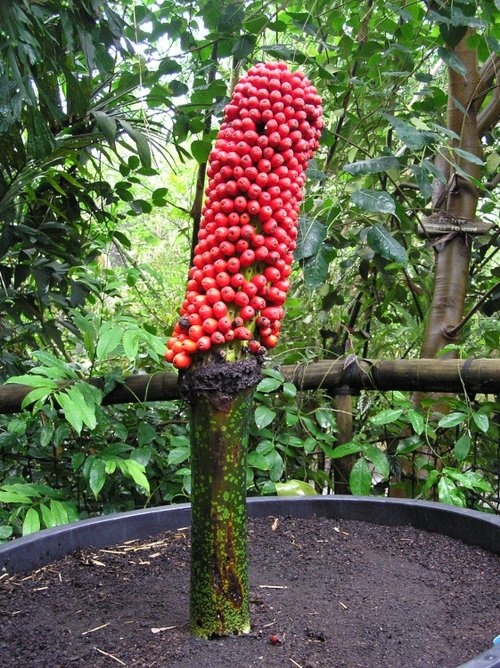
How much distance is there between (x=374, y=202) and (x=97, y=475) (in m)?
0.77

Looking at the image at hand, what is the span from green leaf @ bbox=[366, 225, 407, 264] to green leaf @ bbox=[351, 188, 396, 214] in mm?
83

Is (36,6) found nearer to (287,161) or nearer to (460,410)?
(287,161)

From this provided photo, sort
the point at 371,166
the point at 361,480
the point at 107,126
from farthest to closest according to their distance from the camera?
the point at 107,126 < the point at 361,480 < the point at 371,166

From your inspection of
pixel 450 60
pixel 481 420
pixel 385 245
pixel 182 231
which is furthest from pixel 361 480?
pixel 182 231

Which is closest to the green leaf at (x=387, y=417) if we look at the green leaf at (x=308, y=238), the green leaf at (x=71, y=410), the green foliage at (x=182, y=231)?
the green foliage at (x=182, y=231)

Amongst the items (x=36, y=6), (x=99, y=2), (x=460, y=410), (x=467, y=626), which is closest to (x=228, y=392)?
(x=467, y=626)

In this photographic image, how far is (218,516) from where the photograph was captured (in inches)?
31.5

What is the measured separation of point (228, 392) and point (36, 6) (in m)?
1.23

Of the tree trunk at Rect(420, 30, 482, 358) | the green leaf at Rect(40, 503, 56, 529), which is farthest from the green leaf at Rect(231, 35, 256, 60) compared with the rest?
the green leaf at Rect(40, 503, 56, 529)

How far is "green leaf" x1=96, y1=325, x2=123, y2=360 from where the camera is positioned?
1299 millimetres

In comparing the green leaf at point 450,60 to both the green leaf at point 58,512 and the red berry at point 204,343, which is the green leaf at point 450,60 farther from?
the green leaf at point 58,512

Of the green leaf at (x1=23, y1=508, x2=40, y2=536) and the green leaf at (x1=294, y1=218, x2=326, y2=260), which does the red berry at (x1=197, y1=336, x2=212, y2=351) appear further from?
the green leaf at (x1=23, y1=508, x2=40, y2=536)

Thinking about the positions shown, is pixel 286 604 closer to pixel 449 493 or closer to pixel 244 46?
pixel 449 493

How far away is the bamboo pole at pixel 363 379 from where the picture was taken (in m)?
1.43
